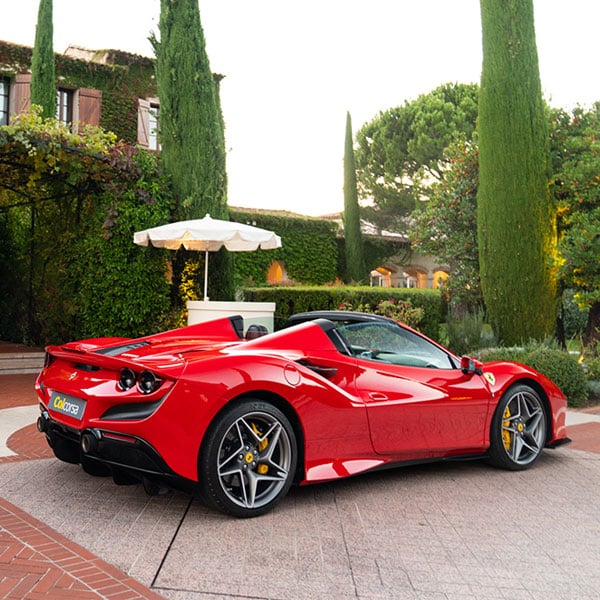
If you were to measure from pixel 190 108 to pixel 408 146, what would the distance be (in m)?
29.5

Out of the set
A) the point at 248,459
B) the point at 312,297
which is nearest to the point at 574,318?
the point at 312,297

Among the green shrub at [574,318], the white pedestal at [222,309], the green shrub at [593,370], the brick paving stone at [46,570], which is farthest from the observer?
the green shrub at [574,318]

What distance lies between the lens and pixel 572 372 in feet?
31.3

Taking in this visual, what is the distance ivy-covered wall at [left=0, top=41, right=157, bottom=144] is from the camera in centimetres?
A: 2406

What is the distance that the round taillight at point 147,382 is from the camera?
3791 mm

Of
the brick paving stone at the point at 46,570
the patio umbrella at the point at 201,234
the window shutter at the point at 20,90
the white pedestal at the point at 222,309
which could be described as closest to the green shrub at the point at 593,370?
the white pedestal at the point at 222,309

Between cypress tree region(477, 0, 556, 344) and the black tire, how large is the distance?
747cm

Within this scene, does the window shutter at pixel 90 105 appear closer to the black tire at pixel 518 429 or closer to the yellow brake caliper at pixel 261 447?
the black tire at pixel 518 429

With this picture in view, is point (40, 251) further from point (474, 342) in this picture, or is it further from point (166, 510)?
point (166, 510)

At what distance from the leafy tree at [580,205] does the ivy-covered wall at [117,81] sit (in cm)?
1638

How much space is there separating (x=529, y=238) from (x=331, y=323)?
9098mm

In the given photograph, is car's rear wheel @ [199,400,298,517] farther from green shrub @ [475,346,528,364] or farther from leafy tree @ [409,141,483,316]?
leafy tree @ [409,141,483,316]

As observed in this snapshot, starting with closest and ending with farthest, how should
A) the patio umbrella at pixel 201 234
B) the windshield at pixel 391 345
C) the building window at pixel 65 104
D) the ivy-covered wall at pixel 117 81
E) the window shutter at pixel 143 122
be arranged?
the windshield at pixel 391 345 < the patio umbrella at pixel 201 234 < the ivy-covered wall at pixel 117 81 < the building window at pixel 65 104 < the window shutter at pixel 143 122

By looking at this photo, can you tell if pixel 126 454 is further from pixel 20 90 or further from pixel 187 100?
pixel 20 90
